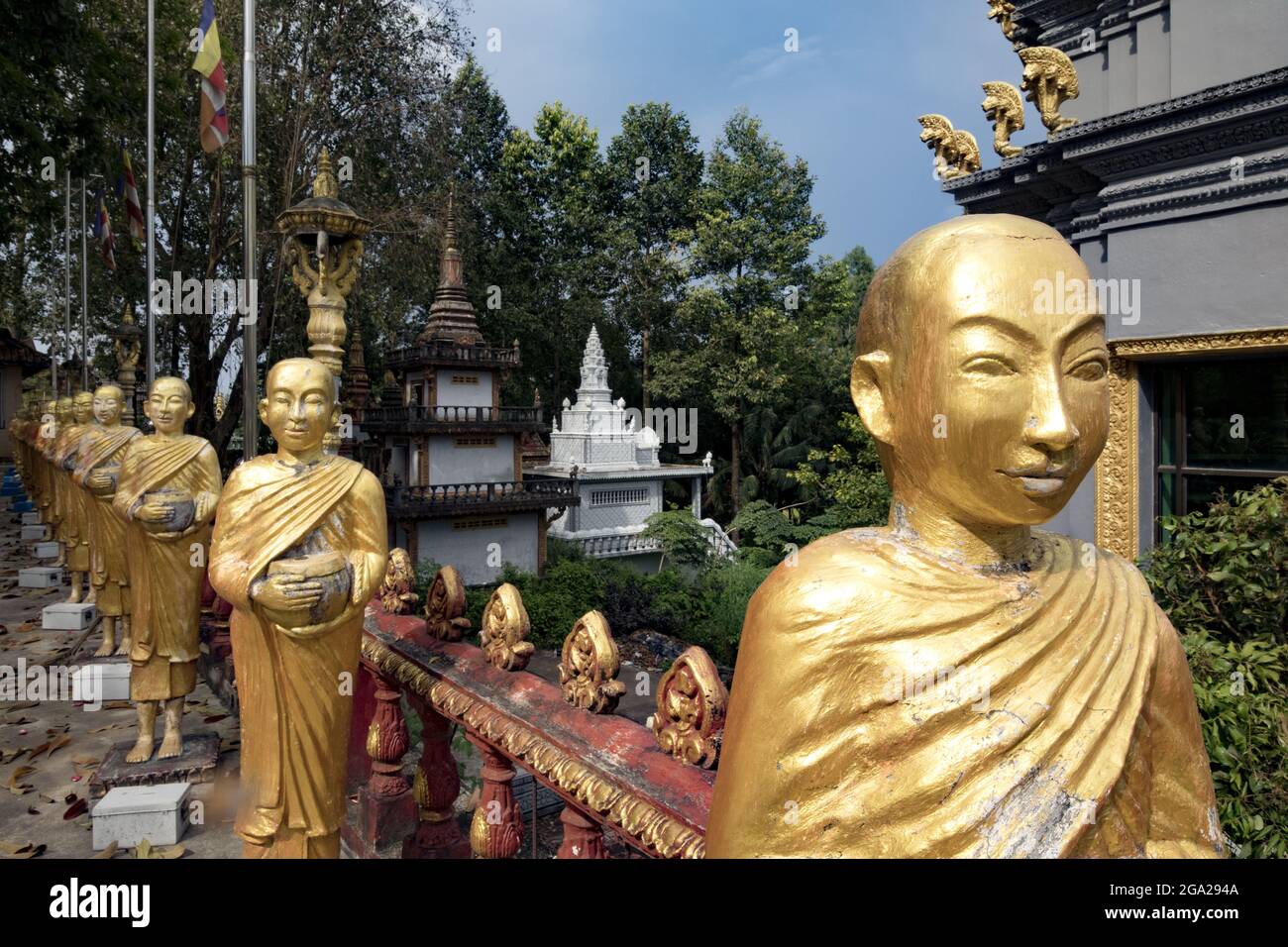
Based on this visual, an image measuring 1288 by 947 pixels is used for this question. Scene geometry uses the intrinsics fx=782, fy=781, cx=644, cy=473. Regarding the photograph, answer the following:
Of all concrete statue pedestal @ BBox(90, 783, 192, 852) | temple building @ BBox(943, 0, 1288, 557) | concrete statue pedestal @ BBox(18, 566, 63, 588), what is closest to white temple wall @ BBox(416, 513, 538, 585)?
concrete statue pedestal @ BBox(18, 566, 63, 588)

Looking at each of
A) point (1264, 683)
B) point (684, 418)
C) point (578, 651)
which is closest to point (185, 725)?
point (578, 651)

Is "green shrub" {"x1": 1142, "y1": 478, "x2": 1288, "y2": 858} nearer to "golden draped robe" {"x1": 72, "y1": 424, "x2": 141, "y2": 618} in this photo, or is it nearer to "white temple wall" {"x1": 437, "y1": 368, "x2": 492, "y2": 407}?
"golden draped robe" {"x1": 72, "y1": 424, "x2": 141, "y2": 618}

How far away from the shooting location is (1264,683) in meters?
3.30

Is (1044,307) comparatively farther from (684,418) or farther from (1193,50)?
(684,418)

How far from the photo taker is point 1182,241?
614 centimetres

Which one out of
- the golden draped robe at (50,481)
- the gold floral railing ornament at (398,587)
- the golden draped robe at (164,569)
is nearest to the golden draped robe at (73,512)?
the golden draped robe at (50,481)

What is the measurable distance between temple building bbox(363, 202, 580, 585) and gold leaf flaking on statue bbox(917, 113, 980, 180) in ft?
42.6

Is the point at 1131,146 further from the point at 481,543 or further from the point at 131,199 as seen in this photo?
the point at 481,543

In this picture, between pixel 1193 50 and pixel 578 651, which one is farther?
pixel 1193 50

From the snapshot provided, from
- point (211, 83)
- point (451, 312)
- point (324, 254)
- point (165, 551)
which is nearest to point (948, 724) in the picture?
point (324, 254)

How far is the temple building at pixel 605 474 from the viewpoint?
76.4 ft

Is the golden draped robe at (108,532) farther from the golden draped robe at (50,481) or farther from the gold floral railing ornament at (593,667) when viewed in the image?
the gold floral railing ornament at (593,667)

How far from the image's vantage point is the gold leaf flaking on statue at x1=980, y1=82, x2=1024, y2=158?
716 cm

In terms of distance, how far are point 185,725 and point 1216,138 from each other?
886 centimetres
